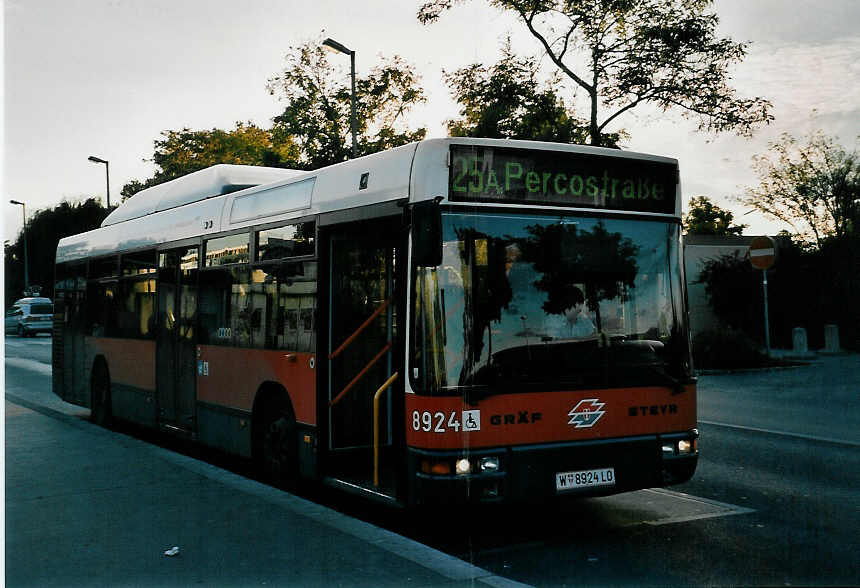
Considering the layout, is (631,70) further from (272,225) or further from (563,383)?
(563,383)

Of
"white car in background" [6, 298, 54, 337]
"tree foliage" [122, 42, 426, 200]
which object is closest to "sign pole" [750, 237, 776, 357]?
"tree foliage" [122, 42, 426, 200]

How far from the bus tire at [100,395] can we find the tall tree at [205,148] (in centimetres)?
4468

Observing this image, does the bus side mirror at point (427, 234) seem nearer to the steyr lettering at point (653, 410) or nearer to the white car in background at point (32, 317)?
the steyr lettering at point (653, 410)

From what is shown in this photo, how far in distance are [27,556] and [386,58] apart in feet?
89.2

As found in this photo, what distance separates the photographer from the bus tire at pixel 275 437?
8.22m

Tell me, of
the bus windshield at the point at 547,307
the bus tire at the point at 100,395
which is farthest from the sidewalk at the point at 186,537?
the bus tire at the point at 100,395

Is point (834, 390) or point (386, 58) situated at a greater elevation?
point (386, 58)

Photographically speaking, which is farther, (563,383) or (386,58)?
(386,58)

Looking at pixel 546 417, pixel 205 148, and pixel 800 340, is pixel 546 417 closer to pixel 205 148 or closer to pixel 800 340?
pixel 800 340

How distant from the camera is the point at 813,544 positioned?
6355 millimetres

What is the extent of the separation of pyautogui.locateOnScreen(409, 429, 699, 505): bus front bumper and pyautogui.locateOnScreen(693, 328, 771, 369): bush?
16.2 m

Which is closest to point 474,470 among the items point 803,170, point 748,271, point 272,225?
point 272,225

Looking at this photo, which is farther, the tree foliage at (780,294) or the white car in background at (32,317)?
the white car in background at (32,317)

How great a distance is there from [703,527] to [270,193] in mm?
4936
